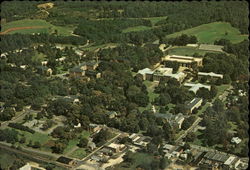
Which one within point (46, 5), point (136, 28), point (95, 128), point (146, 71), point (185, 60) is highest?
point (46, 5)

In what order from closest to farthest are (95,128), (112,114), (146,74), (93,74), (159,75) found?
(95,128) < (112,114) < (159,75) < (146,74) < (93,74)

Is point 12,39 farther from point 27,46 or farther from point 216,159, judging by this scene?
point 216,159

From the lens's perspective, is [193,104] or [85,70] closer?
[193,104]

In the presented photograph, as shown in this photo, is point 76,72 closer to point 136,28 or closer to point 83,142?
point 83,142

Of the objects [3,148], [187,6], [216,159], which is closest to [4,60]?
[3,148]

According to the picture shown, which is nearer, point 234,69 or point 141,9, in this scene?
point 234,69

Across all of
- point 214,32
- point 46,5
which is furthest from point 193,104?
point 46,5
